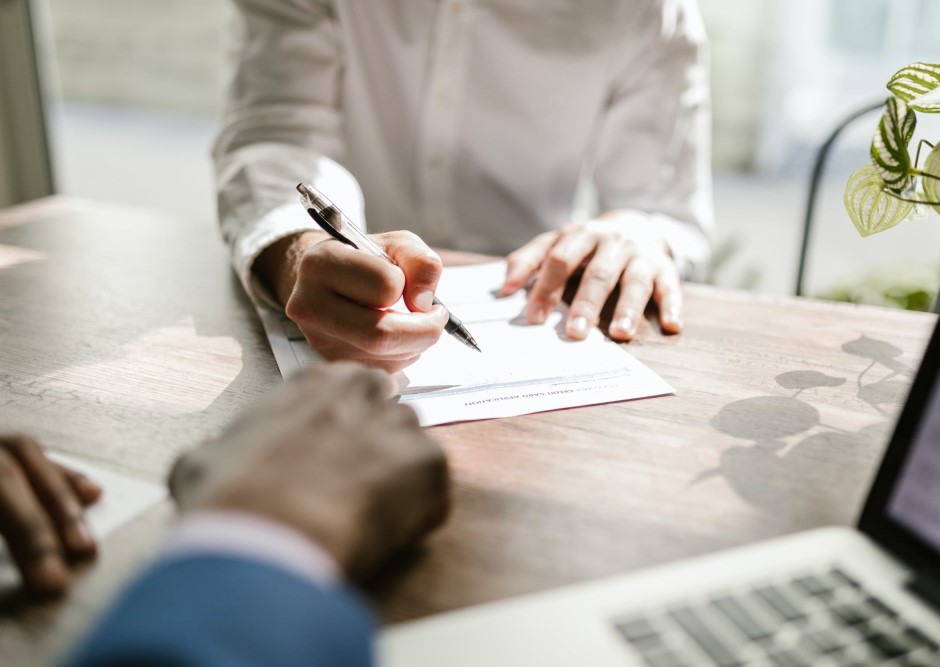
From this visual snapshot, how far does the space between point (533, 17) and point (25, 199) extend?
1803mm

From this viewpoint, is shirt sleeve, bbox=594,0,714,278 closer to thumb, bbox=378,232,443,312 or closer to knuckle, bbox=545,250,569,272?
knuckle, bbox=545,250,569,272

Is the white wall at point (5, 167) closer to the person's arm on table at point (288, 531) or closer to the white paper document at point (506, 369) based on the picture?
the white paper document at point (506, 369)

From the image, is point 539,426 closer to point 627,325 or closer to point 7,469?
point 627,325

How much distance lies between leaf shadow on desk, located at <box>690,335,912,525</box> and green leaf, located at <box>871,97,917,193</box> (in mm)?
189

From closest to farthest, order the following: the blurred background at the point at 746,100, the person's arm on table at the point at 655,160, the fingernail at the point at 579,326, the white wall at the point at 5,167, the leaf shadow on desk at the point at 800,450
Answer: the leaf shadow on desk at the point at 800,450
the fingernail at the point at 579,326
the person's arm on table at the point at 655,160
the white wall at the point at 5,167
the blurred background at the point at 746,100

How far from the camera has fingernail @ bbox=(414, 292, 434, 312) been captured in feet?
2.15

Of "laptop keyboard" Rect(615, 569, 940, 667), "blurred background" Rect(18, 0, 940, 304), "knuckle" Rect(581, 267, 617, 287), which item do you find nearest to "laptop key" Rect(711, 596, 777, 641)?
"laptop keyboard" Rect(615, 569, 940, 667)

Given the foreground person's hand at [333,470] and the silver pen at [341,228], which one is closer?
the foreground person's hand at [333,470]

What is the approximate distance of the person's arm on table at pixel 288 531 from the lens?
27cm

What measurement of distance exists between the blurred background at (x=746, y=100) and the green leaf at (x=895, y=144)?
1654mm

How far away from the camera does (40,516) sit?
40 centimetres

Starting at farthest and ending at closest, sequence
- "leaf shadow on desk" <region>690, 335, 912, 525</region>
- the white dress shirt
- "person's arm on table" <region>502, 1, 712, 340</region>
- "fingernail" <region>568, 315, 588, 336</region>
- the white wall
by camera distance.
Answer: the white wall
the white dress shirt
"person's arm on table" <region>502, 1, 712, 340</region>
"fingernail" <region>568, 315, 588, 336</region>
"leaf shadow on desk" <region>690, 335, 912, 525</region>

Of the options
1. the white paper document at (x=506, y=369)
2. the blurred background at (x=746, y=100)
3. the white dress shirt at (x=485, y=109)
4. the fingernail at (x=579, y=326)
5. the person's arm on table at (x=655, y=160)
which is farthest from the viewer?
the blurred background at (x=746, y=100)

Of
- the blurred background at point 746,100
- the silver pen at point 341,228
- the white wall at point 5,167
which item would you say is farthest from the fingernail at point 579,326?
the white wall at point 5,167
